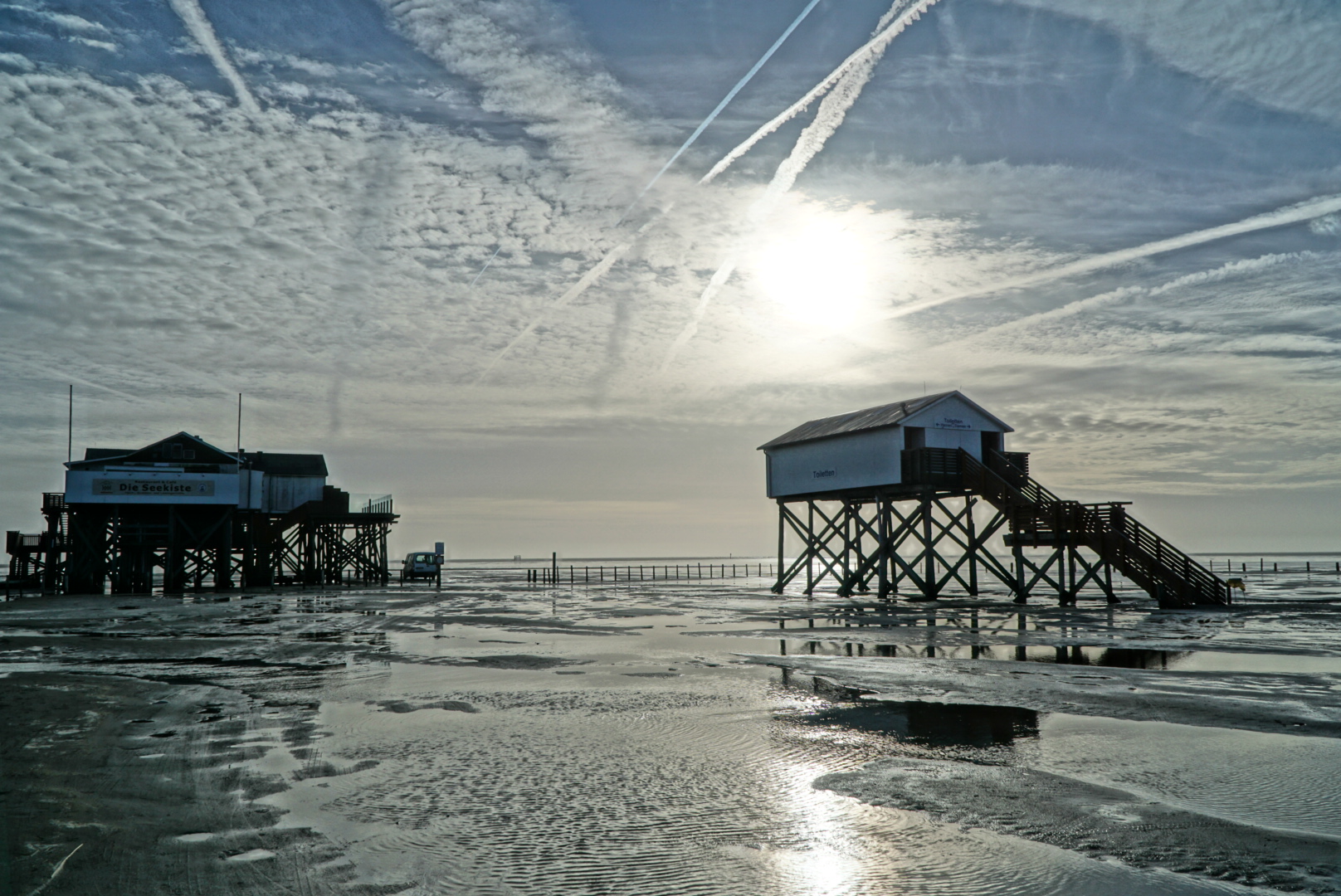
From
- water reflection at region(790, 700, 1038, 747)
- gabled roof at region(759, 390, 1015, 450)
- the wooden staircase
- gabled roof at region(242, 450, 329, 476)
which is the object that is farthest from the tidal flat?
gabled roof at region(242, 450, 329, 476)

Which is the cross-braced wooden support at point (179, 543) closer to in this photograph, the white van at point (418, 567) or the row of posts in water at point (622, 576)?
the white van at point (418, 567)

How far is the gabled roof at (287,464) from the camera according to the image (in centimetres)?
6041

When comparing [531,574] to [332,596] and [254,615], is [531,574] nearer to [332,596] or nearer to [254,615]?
Answer: [332,596]

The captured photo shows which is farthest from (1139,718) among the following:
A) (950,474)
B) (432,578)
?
(432,578)

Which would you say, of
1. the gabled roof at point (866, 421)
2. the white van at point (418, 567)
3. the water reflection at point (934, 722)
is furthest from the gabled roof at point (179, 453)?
the water reflection at point (934, 722)

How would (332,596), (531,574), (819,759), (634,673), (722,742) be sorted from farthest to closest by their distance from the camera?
(531,574), (332,596), (634,673), (722,742), (819,759)

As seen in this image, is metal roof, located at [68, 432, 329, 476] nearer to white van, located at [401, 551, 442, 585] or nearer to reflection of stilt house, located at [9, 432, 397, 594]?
reflection of stilt house, located at [9, 432, 397, 594]

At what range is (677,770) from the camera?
27.1 feet

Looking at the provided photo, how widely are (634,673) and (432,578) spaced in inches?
2324

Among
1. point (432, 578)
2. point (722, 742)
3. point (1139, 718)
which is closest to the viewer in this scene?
point (722, 742)

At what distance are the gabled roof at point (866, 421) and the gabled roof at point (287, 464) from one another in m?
34.3

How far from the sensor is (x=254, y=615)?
98.4ft

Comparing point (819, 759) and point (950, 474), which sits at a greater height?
point (950, 474)

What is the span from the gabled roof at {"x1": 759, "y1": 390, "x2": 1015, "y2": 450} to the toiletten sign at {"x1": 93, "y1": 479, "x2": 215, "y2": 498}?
1279 inches
